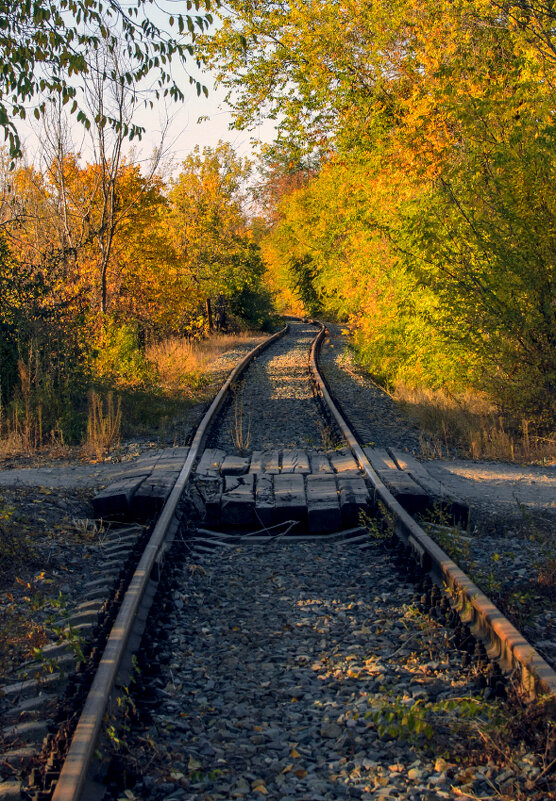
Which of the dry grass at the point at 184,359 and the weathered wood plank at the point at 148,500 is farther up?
the dry grass at the point at 184,359

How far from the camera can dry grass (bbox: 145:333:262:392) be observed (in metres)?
15.0

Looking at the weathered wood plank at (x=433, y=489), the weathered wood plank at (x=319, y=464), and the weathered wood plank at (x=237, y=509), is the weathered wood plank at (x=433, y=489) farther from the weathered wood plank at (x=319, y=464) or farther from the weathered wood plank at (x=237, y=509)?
the weathered wood plank at (x=237, y=509)

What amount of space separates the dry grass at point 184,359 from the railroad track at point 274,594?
20.3ft

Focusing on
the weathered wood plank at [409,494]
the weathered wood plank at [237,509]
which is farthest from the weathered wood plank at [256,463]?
the weathered wood plank at [409,494]

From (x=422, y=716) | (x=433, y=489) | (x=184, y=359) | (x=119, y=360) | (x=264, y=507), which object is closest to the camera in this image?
(x=422, y=716)

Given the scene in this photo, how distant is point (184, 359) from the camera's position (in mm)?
18328

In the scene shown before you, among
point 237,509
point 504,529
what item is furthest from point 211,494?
point 504,529

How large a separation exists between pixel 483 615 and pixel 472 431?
692cm

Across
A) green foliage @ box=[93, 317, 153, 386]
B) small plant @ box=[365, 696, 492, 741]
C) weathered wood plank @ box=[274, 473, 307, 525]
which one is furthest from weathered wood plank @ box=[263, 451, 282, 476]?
green foliage @ box=[93, 317, 153, 386]

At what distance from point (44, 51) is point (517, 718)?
17.7 ft

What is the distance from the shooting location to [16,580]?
4637 mm

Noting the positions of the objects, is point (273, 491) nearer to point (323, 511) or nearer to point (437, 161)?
point (323, 511)

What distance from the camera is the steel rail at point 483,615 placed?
10.2 feet

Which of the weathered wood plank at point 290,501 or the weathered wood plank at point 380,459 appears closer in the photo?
the weathered wood plank at point 290,501
